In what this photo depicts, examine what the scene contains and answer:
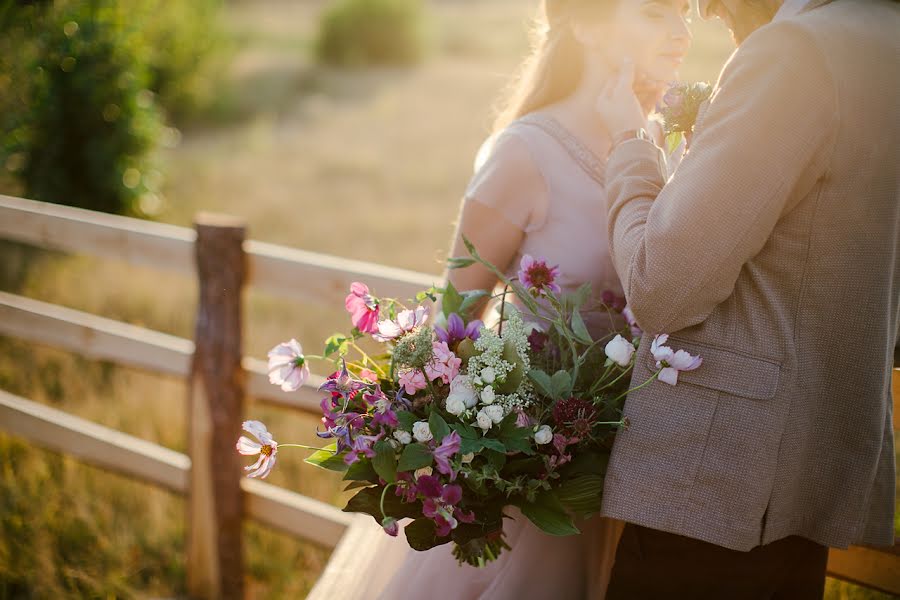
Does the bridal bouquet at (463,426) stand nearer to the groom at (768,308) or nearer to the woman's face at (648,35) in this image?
the groom at (768,308)

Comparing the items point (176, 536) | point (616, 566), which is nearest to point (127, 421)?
point (176, 536)

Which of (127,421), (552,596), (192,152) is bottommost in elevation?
(192,152)

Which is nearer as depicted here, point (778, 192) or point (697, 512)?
point (778, 192)

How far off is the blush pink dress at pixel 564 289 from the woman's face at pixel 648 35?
265mm

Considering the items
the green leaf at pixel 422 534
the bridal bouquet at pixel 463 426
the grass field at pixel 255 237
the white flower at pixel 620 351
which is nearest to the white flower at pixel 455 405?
the bridal bouquet at pixel 463 426

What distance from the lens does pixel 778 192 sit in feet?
4.15

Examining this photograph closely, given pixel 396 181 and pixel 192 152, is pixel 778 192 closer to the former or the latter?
pixel 396 181

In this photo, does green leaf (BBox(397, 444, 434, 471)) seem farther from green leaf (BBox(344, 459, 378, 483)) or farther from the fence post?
the fence post

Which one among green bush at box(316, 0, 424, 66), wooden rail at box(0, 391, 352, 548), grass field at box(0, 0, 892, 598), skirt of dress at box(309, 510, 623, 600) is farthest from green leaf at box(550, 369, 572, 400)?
green bush at box(316, 0, 424, 66)

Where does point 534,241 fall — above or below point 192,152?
above

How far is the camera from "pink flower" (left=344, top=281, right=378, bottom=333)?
154 centimetres

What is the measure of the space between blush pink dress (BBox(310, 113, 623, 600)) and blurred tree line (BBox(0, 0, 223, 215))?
629cm

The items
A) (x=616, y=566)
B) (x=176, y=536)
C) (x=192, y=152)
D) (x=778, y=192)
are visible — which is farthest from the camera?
(x=192, y=152)

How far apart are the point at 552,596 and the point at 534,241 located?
96 centimetres
